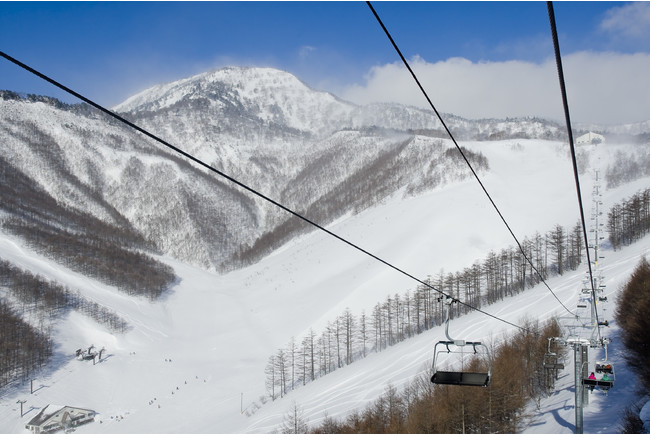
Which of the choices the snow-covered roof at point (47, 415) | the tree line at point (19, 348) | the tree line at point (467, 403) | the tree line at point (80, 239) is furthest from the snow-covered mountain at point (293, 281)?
the snow-covered roof at point (47, 415)

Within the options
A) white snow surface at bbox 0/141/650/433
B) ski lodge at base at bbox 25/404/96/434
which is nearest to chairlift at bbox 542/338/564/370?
white snow surface at bbox 0/141/650/433

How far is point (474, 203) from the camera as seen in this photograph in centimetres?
9744

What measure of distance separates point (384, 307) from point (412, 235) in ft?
97.1

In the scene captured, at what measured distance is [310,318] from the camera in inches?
2795

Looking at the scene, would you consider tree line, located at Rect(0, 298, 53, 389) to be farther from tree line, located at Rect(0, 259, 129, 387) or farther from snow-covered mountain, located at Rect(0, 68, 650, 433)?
snow-covered mountain, located at Rect(0, 68, 650, 433)

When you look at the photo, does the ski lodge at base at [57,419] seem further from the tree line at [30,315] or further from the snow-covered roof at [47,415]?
the tree line at [30,315]

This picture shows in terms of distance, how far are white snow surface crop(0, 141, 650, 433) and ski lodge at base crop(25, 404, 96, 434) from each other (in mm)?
1411

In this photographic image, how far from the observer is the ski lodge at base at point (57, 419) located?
49.3 meters

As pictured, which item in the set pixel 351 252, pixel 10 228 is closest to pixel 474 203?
pixel 351 252

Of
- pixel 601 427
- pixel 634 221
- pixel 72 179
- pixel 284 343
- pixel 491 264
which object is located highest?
pixel 72 179

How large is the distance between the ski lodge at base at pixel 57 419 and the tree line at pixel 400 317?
21.5m

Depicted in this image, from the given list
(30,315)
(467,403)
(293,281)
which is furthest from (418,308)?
(30,315)

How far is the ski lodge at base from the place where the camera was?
49.3 meters

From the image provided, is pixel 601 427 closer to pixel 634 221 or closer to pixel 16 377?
pixel 634 221
